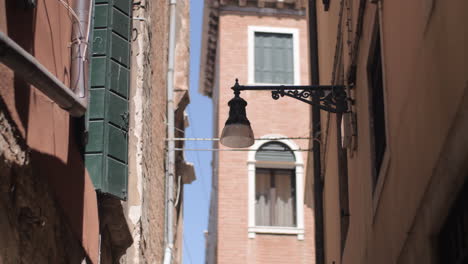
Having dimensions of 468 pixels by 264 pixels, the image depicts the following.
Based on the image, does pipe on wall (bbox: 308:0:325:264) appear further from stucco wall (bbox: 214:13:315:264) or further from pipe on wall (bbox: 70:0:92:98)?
stucco wall (bbox: 214:13:315:264)

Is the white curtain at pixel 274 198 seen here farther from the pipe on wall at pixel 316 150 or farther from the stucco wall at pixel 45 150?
the stucco wall at pixel 45 150

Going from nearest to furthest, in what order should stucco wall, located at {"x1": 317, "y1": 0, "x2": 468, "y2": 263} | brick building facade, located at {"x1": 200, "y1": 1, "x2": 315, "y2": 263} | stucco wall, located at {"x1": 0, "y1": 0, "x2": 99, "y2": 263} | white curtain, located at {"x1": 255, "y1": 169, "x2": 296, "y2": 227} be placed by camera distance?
1. stucco wall, located at {"x1": 317, "y1": 0, "x2": 468, "y2": 263}
2. stucco wall, located at {"x1": 0, "y1": 0, "x2": 99, "y2": 263}
3. brick building facade, located at {"x1": 200, "y1": 1, "x2": 315, "y2": 263}
4. white curtain, located at {"x1": 255, "y1": 169, "x2": 296, "y2": 227}

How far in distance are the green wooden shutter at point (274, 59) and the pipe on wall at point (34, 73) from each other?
24.5 metres

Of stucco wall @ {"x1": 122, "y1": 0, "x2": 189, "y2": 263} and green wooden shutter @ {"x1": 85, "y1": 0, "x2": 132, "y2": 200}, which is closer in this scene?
green wooden shutter @ {"x1": 85, "y1": 0, "x2": 132, "y2": 200}

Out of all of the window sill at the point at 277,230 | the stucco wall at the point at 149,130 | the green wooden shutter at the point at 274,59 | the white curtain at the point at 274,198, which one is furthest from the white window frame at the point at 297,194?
the stucco wall at the point at 149,130

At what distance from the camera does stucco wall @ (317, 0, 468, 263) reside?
4699 millimetres

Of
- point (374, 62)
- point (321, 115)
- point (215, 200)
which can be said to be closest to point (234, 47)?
point (215, 200)

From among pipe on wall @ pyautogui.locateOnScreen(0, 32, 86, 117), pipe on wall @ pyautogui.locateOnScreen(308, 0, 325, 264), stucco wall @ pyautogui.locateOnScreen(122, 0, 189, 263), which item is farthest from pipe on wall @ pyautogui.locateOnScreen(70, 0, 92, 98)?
pipe on wall @ pyautogui.locateOnScreen(308, 0, 325, 264)

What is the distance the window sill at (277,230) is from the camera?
93.7 ft

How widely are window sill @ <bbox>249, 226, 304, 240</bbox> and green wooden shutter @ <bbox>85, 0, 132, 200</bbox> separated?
19.8 m

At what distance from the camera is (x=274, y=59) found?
101 ft

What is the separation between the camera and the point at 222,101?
3091 cm

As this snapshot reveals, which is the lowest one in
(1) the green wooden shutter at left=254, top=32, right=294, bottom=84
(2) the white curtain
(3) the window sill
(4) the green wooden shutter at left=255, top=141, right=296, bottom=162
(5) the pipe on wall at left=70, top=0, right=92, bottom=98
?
(3) the window sill

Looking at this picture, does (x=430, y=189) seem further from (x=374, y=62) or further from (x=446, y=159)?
(x=374, y=62)
